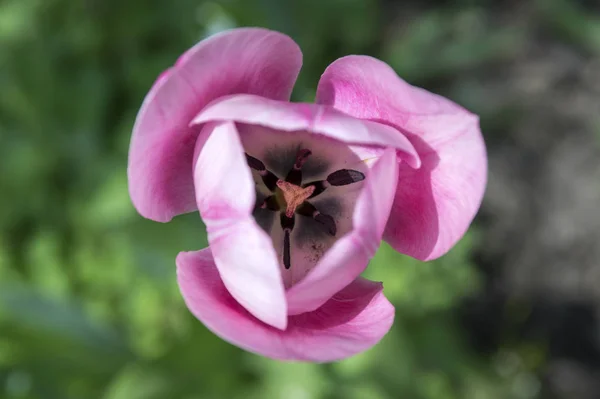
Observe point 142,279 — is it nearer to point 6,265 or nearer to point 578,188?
point 6,265

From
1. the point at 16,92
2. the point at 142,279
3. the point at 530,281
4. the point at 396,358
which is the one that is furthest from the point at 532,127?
the point at 16,92

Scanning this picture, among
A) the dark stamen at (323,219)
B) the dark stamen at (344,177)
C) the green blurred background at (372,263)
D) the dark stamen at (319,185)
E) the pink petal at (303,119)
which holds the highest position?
Answer: the pink petal at (303,119)

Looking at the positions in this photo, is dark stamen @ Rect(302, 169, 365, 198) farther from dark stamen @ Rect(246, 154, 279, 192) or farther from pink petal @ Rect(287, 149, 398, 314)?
pink petal @ Rect(287, 149, 398, 314)

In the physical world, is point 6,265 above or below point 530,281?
above

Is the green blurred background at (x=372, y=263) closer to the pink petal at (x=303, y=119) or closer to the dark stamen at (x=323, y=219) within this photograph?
the dark stamen at (x=323, y=219)

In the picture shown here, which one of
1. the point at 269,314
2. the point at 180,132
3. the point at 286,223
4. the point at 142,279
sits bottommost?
the point at 142,279

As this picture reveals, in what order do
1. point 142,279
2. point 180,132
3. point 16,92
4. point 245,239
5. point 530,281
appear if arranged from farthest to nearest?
point 530,281 → point 16,92 → point 142,279 → point 180,132 → point 245,239

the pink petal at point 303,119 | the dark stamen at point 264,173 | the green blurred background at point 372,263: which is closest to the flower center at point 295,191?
the dark stamen at point 264,173

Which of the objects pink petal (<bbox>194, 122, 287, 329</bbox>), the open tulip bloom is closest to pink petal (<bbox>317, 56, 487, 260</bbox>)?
the open tulip bloom
